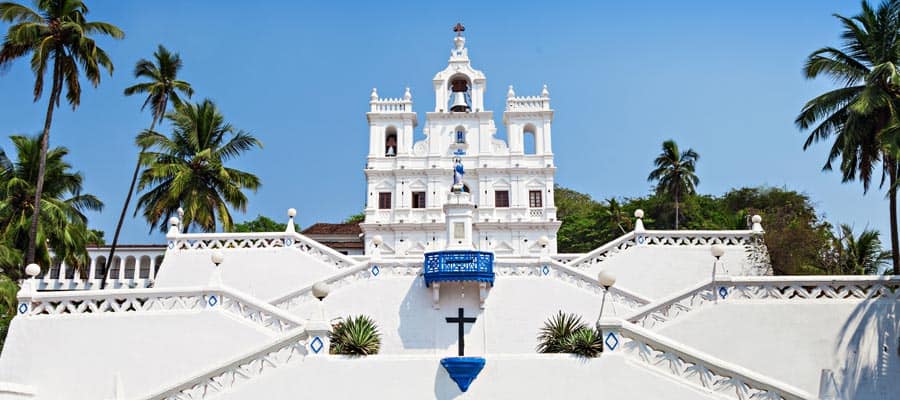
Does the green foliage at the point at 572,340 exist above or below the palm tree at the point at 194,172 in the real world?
below

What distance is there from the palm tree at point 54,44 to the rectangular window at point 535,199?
24324 millimetres

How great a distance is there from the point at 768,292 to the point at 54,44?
23498 mm

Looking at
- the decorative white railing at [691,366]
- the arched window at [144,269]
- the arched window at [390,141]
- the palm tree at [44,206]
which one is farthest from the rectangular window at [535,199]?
the decorative white railing at [691,366]

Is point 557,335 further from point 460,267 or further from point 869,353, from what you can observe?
point 869,353

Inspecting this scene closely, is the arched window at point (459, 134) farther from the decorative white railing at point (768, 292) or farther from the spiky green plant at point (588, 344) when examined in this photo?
the spiky green plant at point (588, 344)

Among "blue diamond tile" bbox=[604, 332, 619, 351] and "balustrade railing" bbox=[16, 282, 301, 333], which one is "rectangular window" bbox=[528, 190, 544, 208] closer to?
"balustrade railing" bbox=[16, 282, 301, 333]

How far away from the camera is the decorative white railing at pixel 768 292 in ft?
55.8

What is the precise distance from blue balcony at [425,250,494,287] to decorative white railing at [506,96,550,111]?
25247mm

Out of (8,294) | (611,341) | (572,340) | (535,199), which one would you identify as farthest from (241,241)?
(535,199)

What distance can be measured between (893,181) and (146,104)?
29.7 metres

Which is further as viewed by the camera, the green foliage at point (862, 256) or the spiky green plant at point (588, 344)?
the green foliage at point (862, 256)

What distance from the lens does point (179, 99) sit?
3472 cm

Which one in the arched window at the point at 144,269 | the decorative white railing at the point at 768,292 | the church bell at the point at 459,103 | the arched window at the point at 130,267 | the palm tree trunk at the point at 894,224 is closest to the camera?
the decorative white railing at the point at 768,292

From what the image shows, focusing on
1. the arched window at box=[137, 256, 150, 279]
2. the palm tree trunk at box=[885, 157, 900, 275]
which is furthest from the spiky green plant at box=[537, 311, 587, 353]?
the arched window at box=[137, 256, 150, 279]
